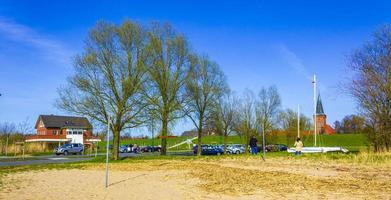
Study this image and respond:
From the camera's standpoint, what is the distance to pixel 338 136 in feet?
282

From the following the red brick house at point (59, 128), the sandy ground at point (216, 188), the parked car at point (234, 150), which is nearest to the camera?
the sandy ground at point (216, 188)

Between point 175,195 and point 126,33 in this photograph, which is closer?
point 175,195

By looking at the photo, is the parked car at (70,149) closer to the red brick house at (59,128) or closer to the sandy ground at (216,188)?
the red brick house at (59,128)

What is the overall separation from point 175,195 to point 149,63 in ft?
79.2

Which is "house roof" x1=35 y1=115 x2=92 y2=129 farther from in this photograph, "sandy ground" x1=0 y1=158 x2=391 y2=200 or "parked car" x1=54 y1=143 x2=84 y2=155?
"sandy ground" x1=0 y1=158 x2=391 y2=200

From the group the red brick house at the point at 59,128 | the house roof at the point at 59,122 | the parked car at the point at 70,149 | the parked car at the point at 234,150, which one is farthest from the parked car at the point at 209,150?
the house roof at the point at 59,122

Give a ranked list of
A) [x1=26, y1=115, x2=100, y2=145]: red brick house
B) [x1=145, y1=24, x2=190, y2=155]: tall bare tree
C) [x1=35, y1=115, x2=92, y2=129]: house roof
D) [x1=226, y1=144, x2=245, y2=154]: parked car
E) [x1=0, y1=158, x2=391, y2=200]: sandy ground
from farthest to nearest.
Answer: [x1=35, y1=115, x2=92, y2=129]: house roof, [x1=26, y1=115, x2=100, y2=145]: red brick house, [x1=226, y1=144, x2=245, y2=154]: parked car, [x1=145, y1=24, x2=190, y2=155]: tall bare tree, [x1=0, y1=158, x2=391, y2=200]: sandy ground

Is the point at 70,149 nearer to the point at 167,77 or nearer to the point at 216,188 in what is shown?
the point at 167,77

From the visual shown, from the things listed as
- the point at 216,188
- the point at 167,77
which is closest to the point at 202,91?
the point at 167,77

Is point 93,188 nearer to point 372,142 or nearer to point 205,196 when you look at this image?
point 205,196

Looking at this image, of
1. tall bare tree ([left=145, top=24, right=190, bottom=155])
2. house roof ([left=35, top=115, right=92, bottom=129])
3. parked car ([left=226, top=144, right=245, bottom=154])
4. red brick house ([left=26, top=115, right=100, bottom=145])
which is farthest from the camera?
house roof ([left=35, top=115, right=92, bottom=129])

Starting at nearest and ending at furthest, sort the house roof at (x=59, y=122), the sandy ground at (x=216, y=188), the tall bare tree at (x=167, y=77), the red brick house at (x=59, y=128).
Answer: the sandy ground at (x=216, y=188) → the tall bare tree at (x=167, y=77) → the red brick house at (x=59, y=128) → the house roof at (x=59, y=122)

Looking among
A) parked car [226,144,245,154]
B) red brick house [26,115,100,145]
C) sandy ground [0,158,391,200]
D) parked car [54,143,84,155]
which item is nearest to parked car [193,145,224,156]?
parked car [226,144,245,154]

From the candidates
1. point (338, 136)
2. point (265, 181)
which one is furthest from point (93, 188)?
point (338, 136)
